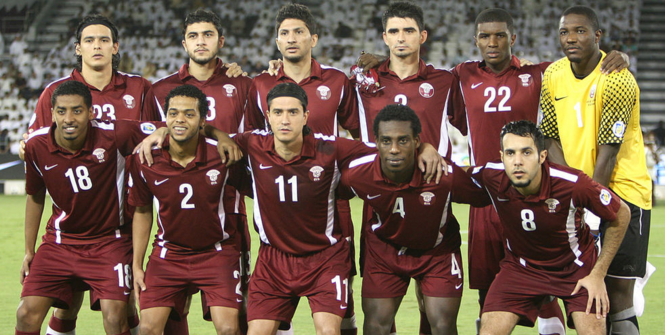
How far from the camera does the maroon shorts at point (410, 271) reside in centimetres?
513

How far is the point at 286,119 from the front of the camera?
5.07 metres

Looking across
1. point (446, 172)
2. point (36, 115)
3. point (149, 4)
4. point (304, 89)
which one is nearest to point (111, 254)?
point (36, 115)

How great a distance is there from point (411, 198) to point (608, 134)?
4.17 feet

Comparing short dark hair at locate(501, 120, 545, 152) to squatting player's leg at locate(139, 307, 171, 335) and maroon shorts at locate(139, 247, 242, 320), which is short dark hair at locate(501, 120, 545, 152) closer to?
maroon shorts at locate(139, 247, 242, 320)

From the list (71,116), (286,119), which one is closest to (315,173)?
(286,119)

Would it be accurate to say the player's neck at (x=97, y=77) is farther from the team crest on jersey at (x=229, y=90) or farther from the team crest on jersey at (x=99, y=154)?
the team crest on jersey at (x=229, y=90)

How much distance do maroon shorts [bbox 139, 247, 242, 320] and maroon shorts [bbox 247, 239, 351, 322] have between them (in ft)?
0.49

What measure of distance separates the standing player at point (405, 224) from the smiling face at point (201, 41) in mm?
1579

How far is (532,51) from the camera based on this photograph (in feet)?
76.0

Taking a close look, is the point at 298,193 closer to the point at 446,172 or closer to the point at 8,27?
the point at 446,172

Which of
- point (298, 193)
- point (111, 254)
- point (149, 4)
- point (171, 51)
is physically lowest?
point (111, 254)

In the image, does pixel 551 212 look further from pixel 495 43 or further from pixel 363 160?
pixel 495 43

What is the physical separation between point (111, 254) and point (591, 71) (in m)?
3.33

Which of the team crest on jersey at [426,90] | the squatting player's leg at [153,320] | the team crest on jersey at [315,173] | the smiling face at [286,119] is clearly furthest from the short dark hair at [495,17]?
the squatting player's leg at [153,320]
